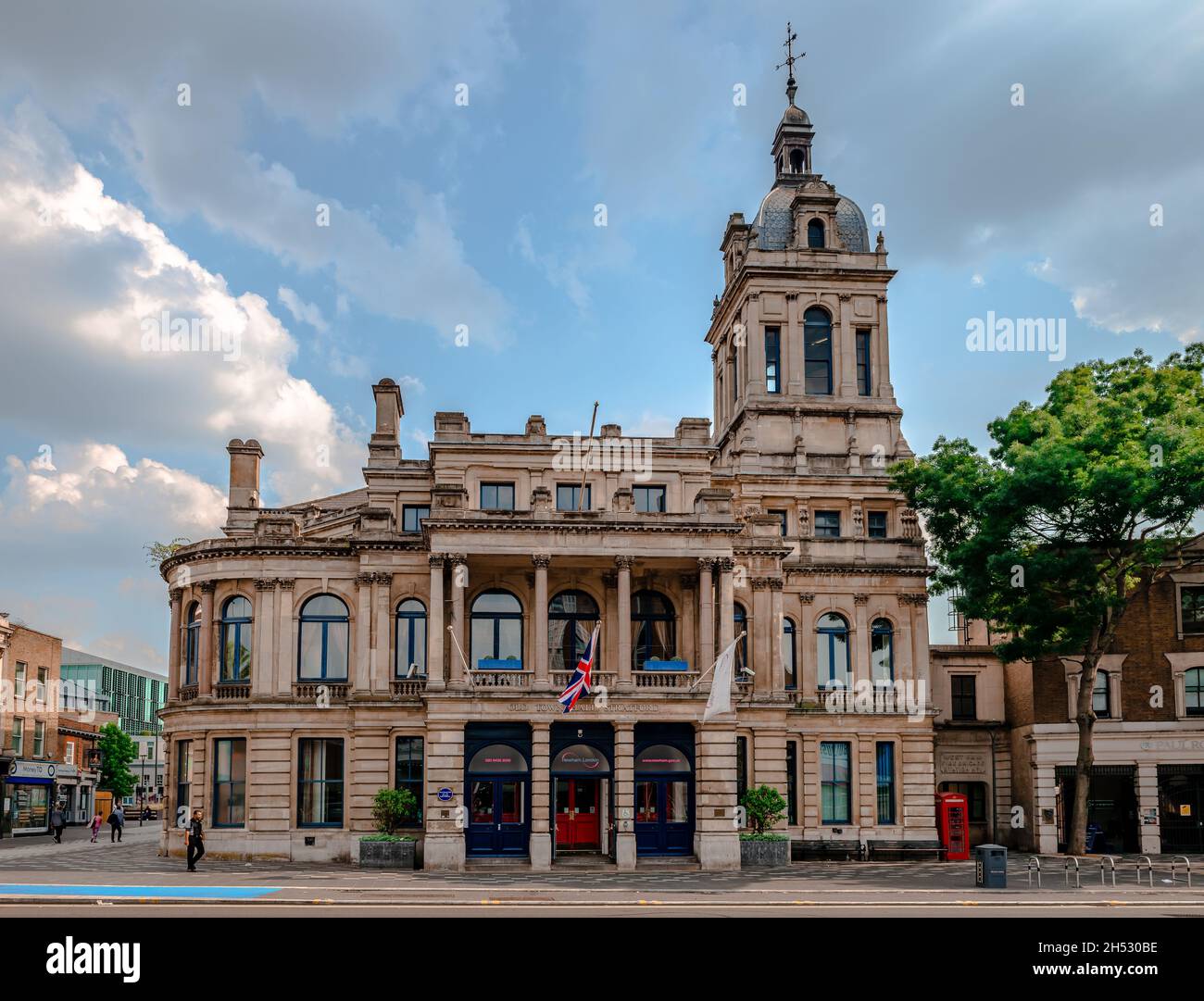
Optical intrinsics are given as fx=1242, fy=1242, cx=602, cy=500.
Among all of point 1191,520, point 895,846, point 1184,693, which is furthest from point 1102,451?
point 895,846

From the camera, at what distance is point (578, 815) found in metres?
44.7

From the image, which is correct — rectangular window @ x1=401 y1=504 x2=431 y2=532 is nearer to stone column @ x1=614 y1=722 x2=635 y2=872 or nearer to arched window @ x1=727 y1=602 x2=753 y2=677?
stone column @ x1=614 y1=722 x2=635 y2=872

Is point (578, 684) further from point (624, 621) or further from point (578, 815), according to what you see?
point (578, 815)

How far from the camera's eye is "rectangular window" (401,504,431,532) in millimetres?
50531

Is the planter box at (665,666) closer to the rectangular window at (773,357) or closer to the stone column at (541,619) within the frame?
the stone column at (541,619)

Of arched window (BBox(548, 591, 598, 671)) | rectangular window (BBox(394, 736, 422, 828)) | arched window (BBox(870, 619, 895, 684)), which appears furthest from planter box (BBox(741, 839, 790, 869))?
rectangular window (BBox(394, 736, 422, 828))

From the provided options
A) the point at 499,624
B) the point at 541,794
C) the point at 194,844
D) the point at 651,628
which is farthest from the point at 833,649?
the point at 194,844

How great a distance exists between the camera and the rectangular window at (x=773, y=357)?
59250 mm

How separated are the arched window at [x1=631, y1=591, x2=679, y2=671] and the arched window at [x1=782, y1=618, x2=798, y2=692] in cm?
602

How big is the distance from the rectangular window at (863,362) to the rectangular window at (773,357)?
3.90 m

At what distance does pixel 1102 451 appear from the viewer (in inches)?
1740

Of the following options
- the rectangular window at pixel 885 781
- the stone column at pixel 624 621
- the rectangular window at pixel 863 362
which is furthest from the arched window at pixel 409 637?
the rectangular window at pixel 863 362
